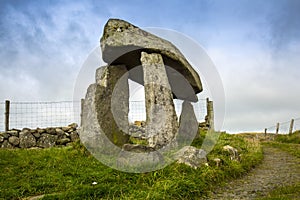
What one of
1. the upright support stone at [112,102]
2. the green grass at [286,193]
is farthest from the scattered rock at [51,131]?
the green grass at [286,193]

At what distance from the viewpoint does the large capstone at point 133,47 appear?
10172 millimetres

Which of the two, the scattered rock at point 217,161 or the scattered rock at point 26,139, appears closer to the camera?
the scattered rock at point 217,161

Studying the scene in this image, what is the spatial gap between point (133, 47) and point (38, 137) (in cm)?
846

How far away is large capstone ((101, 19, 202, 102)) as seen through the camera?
33.4 feet

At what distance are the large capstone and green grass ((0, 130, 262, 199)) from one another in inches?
125

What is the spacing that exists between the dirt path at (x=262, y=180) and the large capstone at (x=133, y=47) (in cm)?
392

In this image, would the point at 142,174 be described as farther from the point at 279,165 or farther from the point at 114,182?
the point at 279,165

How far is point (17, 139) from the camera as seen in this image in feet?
51.2

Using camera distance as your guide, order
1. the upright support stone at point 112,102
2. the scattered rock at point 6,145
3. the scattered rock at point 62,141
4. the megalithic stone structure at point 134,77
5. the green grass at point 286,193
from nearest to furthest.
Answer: the green grass at point 286,193 → the megalithic stone structure at point 134,77 → the upright support stone at point 112,102 → the scattered rock at point 6,145 → the scattered rock at point 62,141

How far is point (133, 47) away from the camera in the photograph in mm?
10180

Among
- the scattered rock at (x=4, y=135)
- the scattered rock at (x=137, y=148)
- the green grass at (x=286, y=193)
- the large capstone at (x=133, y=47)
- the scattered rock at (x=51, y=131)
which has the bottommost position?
the green grass at (x=286, y=193)

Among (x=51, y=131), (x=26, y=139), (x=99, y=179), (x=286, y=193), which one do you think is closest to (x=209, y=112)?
(x=51, y=131)

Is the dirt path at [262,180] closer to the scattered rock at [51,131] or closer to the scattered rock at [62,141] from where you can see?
the scattered rock at [62,141]

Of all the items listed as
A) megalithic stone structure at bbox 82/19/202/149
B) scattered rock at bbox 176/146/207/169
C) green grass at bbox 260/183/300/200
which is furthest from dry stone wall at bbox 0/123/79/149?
green grass at bbox 260/183/300/200
